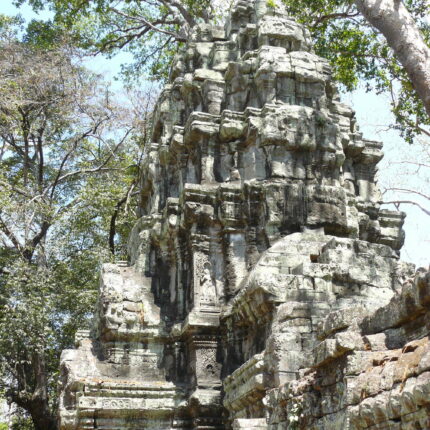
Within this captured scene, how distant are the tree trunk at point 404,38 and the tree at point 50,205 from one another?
34.3 feet

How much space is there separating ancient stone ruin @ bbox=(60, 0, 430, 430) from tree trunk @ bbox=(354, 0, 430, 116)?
1.56 meters

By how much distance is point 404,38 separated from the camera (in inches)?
384

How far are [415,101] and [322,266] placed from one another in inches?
421

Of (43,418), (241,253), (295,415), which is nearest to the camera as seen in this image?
(295,415)

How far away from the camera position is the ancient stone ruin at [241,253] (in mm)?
8008

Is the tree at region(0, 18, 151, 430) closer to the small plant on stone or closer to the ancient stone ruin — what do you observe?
the ancient stone ruin

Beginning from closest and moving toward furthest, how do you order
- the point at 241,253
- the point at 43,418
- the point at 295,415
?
the point at 295,415
the point at 241,253
the point at 43,418

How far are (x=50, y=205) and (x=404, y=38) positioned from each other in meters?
12.2

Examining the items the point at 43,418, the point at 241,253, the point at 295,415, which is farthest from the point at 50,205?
the point at 295,415

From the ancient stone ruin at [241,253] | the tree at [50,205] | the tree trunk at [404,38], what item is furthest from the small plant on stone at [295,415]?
the tree at [50,205]

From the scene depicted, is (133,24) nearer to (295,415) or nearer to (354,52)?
(354,52)

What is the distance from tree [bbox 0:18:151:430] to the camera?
1691 cm

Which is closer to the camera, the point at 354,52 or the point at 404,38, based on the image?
the point at 404,38

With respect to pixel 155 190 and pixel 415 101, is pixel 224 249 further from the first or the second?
pixel 415 101
